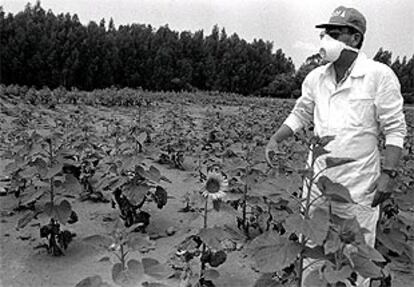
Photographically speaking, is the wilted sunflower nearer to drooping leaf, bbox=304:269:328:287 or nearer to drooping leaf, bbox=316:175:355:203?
drooping leaf, bbox=316:175:355:203

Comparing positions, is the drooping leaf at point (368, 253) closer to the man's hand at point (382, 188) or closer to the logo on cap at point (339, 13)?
the man's hand at point (382, 188)

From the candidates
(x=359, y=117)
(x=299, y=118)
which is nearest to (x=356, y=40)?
(x=359, y=117)

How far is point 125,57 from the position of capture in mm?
29172

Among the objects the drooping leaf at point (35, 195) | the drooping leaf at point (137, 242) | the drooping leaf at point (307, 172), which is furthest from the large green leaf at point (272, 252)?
the drooping leaf at point (35, 195)

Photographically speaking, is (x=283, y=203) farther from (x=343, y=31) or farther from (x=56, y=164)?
(x=56, y=164)

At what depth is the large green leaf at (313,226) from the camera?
173cm

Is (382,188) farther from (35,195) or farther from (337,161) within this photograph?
(35,195)

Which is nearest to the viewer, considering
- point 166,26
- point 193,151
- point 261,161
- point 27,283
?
point 27,283

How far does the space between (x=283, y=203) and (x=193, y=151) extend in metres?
2.54

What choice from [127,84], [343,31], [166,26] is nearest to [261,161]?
[343,31]

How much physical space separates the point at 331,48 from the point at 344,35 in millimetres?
90

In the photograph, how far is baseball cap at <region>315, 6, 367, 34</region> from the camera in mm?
2275

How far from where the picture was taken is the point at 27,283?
2.68m

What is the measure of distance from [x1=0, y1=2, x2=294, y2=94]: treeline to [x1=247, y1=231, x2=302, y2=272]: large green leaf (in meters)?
21.0
